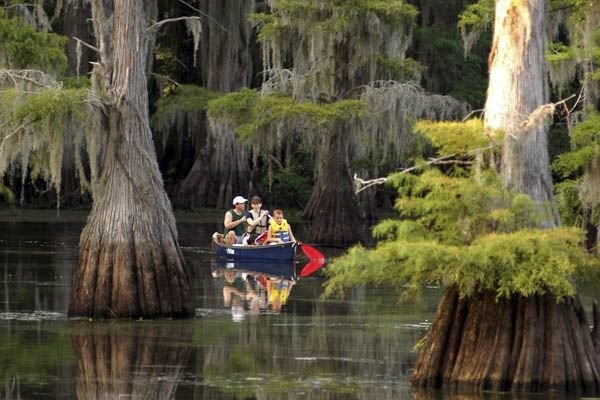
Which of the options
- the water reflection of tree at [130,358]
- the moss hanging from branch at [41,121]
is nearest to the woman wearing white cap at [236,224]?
the moss hanging from branch at [41,121]

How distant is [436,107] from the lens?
112 ft

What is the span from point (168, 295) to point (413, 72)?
698 inches

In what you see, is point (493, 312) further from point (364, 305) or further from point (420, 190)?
point (364, 305)

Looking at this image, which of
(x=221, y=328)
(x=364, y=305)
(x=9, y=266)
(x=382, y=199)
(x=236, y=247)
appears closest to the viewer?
(x=221, y=328)

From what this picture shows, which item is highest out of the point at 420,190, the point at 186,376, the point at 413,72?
the point at 413,72

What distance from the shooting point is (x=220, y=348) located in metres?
16.0

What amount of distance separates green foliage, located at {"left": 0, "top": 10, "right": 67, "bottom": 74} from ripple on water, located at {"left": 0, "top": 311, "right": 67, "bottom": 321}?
605 centimetres

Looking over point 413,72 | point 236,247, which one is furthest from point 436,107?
point 236,247

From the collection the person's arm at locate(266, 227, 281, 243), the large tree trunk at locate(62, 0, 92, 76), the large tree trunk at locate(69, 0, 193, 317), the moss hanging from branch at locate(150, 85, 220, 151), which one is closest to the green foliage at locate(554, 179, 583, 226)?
the large tree trunk at locate(69, 0, 193, 317)

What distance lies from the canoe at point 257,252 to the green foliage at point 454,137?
46.7 ft

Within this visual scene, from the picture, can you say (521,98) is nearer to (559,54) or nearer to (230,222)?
(559,54)

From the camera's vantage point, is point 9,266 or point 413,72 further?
point 413,72

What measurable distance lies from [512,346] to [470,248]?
104 cm

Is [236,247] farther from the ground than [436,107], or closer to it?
closer to it
